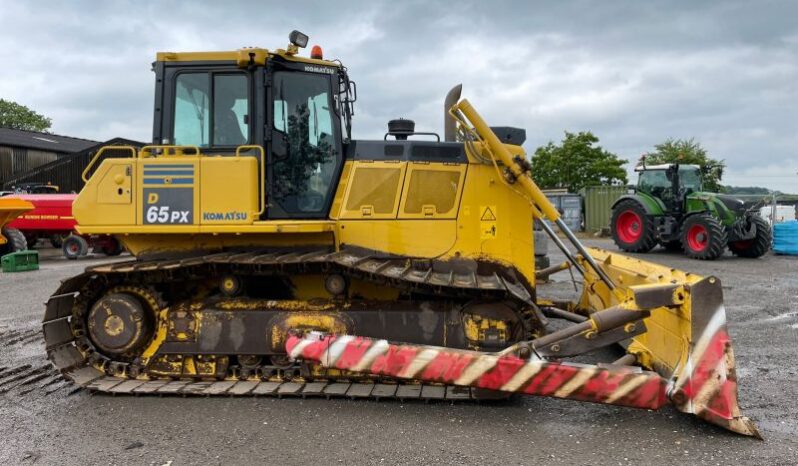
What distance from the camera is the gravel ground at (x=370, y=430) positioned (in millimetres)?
3900

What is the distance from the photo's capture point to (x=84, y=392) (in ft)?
17.3

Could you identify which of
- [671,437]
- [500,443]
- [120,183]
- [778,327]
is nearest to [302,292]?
[120,183]

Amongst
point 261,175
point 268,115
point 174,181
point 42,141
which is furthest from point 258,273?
point 42,141

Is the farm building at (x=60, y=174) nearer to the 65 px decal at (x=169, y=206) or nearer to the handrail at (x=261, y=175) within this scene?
the 65 px decal at (x=169, y=206)

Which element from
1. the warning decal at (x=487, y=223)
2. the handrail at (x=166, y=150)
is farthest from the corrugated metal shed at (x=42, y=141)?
the warning decal at (x=487, y=223)

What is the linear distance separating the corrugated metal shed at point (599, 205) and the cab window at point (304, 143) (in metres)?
25.7

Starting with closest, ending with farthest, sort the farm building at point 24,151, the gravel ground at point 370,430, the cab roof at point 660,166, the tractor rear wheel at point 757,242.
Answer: the gravel ground at point 370,430 < the tractor rear wheel at point 757,242 < the cab roof at point 660,166 < the farm building at point 24,151

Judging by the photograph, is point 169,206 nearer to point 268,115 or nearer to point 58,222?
point 268,115

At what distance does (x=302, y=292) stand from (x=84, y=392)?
2173 mm

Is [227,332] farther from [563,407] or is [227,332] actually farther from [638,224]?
[638,224]

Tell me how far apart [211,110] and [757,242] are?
1651 centimetres

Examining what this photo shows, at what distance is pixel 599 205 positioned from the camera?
29422 millimetres

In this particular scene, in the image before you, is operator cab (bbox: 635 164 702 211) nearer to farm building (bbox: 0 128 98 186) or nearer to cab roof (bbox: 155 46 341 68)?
cab roof (bbox: 155 46 341 68)

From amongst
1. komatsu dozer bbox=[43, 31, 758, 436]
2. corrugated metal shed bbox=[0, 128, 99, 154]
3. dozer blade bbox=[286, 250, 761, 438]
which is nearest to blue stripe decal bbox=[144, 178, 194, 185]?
komatsu dozer bbox=[43, 31, 758, 436]
